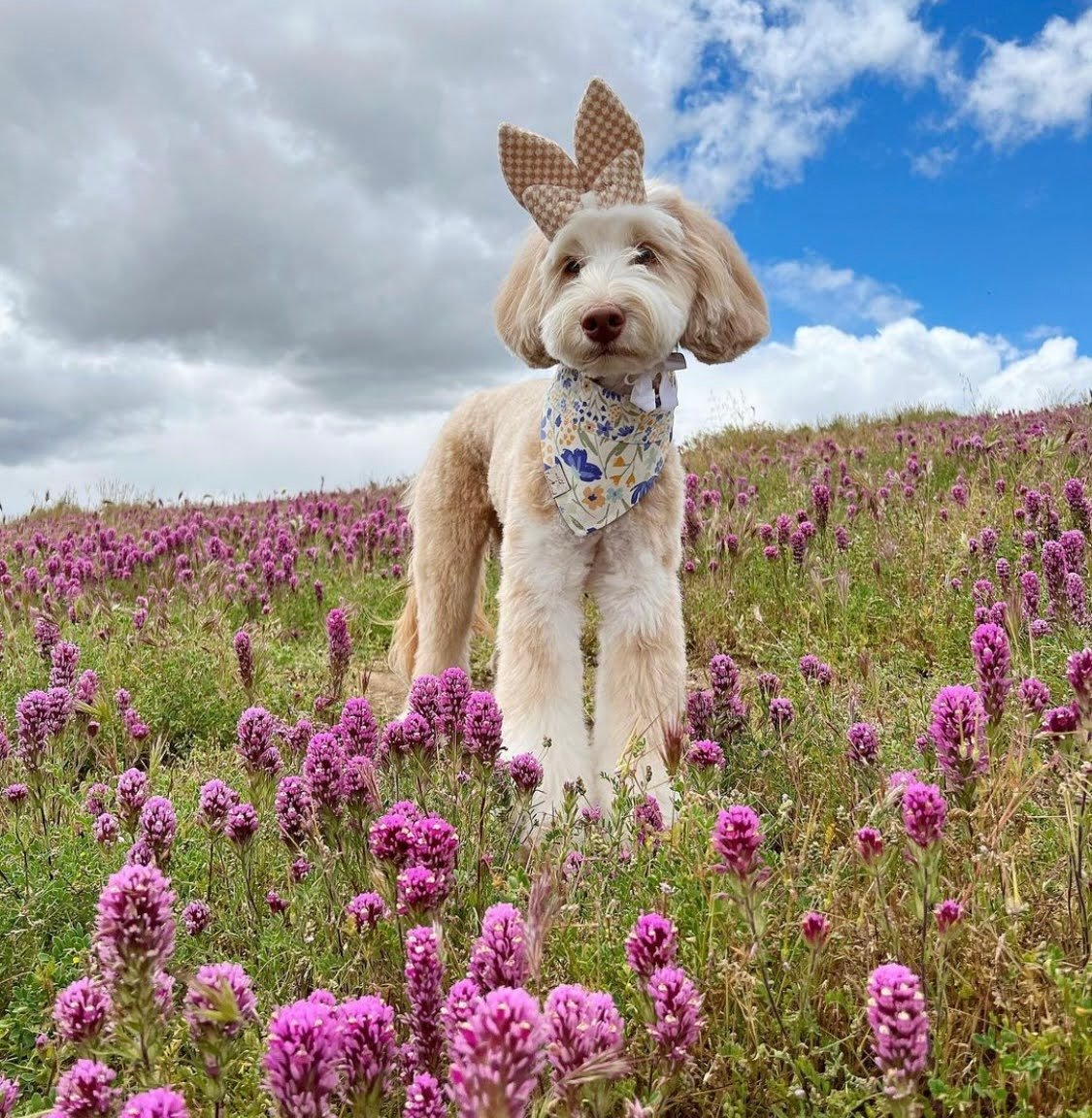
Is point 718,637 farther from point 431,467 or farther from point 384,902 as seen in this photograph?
point 384,902

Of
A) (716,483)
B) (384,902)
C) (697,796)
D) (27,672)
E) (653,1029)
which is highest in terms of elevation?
(716,483)

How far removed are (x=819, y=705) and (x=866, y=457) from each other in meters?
7.43

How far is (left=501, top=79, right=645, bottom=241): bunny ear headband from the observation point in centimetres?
395

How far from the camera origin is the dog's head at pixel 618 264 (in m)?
3.60

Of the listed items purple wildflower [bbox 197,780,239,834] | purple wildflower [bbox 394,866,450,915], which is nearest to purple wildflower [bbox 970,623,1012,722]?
purple wildflower [bbox 394,866,450,915]

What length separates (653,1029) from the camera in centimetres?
147

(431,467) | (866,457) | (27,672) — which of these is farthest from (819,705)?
(866,457)

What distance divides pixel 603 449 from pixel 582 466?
4.3 inches

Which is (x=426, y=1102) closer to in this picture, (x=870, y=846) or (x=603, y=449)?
(x=870, y=846)

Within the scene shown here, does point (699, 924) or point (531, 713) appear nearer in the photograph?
point (699, 924)

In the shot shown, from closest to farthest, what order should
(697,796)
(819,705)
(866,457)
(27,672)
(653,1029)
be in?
1. (653,1029)
2. (697,796)
3. (819,705)
4. (27,672)
5. (866,457)

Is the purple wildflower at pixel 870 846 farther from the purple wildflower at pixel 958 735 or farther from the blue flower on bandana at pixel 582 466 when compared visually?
the blue flower on bandana at pixel 582 466

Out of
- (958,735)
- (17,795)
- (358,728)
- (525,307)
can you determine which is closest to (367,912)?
(358,728)

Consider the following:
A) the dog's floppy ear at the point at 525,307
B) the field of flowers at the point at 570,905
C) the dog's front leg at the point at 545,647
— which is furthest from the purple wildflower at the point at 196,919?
the dog's floppy ear at the point at 525,307
